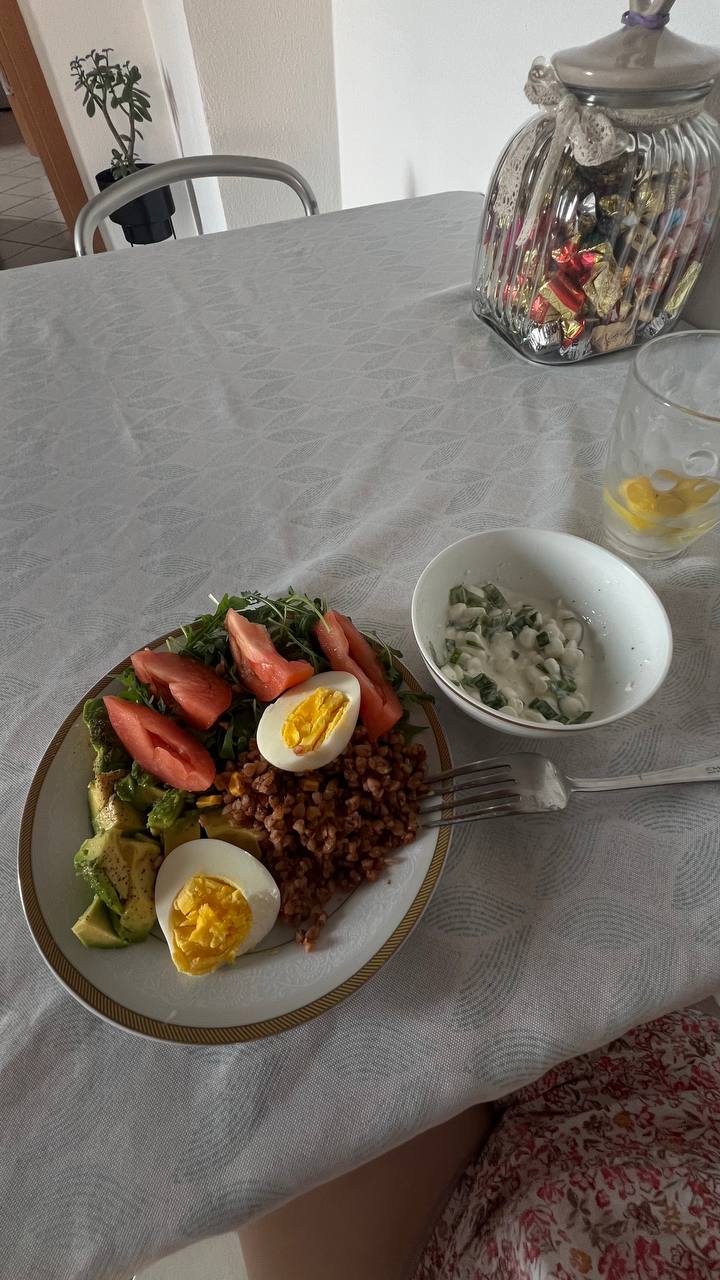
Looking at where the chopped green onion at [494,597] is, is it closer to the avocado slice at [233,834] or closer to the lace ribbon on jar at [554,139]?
the avocado slice at [233,834]

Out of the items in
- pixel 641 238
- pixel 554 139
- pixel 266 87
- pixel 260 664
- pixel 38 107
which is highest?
pixel 38 107

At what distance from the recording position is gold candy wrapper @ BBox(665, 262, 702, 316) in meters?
0.79

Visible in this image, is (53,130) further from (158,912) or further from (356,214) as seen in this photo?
(158,912)

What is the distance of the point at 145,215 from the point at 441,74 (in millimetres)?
1381

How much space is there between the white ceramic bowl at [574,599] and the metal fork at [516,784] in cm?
3

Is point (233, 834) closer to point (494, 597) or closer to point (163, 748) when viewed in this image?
point (163, 748)

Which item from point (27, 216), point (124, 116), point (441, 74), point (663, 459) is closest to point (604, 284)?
point (663, 459)

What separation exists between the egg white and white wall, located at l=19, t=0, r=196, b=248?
2.87 meters

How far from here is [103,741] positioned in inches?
17.8

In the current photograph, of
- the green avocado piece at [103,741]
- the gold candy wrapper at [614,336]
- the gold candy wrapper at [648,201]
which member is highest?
the gold candy wrapper at [648,201]

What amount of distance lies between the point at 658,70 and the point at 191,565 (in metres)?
0.64

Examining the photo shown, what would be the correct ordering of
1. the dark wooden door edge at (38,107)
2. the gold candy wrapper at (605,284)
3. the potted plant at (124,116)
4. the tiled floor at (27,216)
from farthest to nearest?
1. the tiled floor at (27,216)
2. the dark wooden door edge at (38,107)
3. the potted plant at (124,116)
4. the gold candy wrapper at (605,284)

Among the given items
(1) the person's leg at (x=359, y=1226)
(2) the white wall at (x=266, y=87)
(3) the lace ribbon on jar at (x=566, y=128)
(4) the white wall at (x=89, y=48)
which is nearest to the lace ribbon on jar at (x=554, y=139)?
(3) the lace ribbon on jar at (x=566, y=128)

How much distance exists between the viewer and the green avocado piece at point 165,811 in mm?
421
